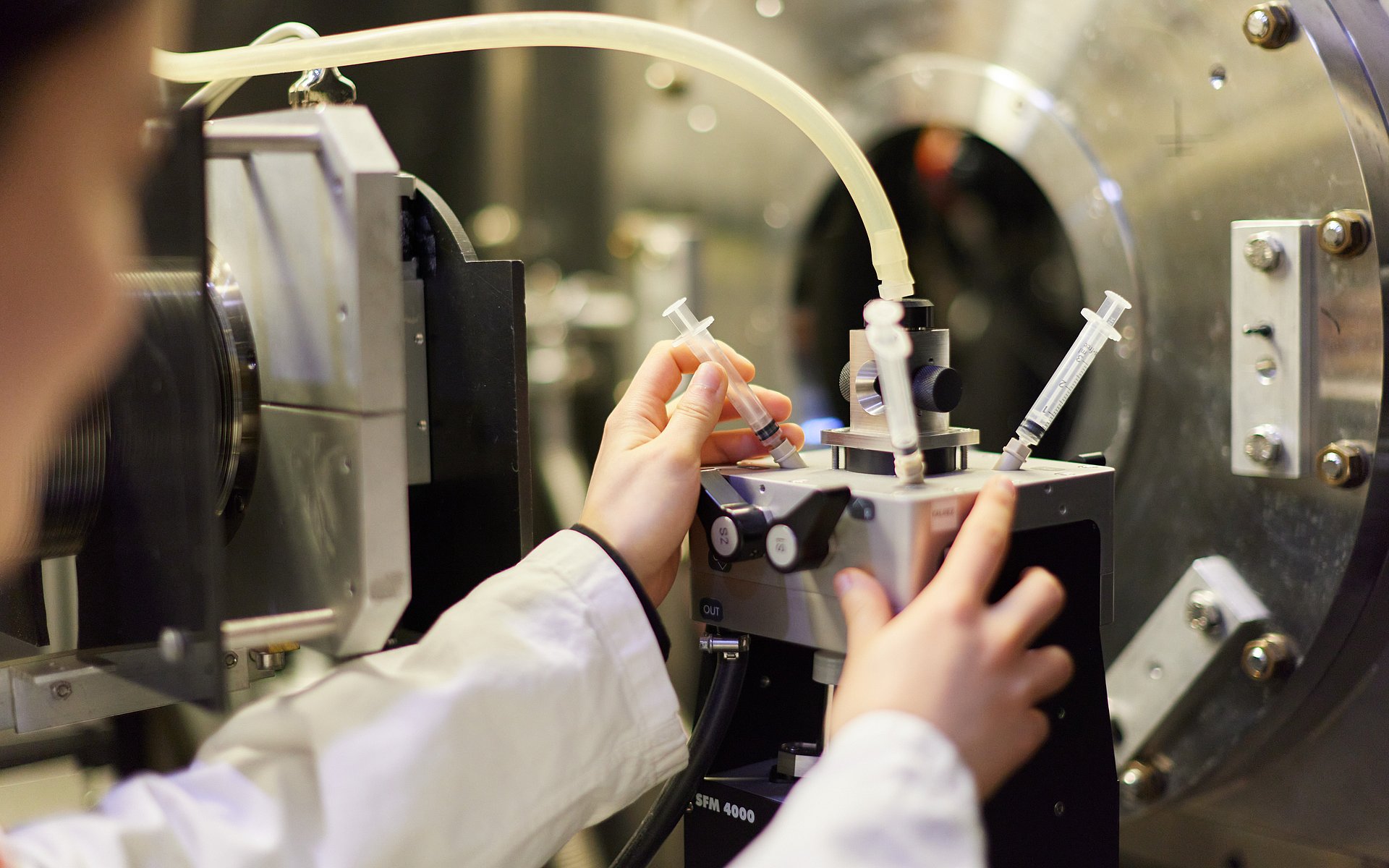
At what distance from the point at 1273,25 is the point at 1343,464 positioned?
0.32 metres

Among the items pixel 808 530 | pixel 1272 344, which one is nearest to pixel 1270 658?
pixel 1272 344

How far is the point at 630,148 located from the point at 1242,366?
0.78 metres

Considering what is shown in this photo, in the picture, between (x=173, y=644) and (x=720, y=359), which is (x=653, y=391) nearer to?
(x=720, y=359)

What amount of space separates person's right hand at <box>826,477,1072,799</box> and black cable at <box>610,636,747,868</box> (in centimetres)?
11

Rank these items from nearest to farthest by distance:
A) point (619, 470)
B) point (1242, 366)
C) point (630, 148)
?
point (619, 470), point (1242, 366), point (630, 148)

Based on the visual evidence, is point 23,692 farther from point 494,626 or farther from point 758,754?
point 758,754

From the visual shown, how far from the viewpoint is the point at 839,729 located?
0.57 metres

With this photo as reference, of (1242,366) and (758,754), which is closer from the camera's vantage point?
(758,754)

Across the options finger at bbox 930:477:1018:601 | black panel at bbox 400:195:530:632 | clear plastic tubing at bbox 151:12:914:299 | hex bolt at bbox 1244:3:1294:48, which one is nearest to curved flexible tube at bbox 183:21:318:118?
clear plastic tubing at bbox 151:12:914:299

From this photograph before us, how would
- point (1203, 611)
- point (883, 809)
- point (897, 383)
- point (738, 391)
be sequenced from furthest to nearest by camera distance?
point (1203, 611), point (738, 391), point (897, 383), point (883, 809)

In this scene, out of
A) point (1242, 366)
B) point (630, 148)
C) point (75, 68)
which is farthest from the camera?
point (630, 148)

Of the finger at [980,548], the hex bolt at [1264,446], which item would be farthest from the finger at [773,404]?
the hex bolt at [1264,446]

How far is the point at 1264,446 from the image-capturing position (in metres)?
0.84

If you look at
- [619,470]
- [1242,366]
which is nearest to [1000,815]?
[619,470]
